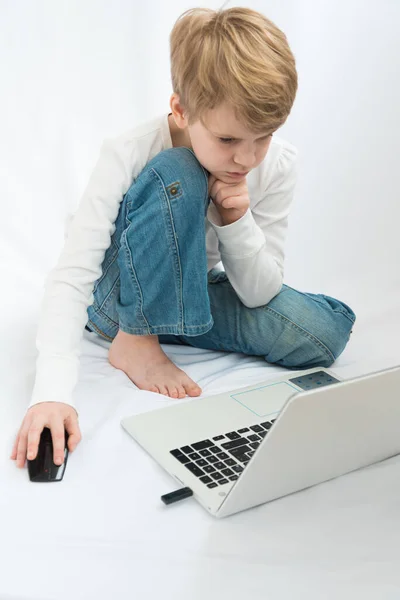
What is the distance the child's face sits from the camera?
107 cm

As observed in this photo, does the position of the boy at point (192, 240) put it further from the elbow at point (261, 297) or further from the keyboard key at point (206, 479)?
the keyboard key at point (206, 479)

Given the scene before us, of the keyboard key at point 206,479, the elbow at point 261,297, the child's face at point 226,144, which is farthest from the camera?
the elbow at point 261,297

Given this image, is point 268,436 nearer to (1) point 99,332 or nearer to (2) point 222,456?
(2) point 222,456

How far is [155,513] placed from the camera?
92 cm

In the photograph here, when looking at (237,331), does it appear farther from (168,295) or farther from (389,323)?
(389,323)

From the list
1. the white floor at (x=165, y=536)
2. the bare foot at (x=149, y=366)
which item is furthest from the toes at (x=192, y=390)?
the white floor at (x=165, y=536)

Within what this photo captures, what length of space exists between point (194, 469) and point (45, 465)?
187 mm

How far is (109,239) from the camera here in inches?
47.3

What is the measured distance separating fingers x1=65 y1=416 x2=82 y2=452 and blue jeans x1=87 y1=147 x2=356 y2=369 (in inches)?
9.9

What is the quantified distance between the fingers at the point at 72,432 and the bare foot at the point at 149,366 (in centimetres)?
21

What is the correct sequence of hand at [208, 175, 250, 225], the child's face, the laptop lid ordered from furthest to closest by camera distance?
hand at [208, 175, 250, 225], the child's face, the laptop lid

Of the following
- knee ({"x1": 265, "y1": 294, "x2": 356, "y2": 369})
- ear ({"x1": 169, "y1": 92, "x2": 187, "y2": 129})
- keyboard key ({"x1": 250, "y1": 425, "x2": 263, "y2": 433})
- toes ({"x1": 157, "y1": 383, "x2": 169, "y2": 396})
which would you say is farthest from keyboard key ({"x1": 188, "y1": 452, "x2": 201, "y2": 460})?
ear ({"x1": 169, "y1": 92, "x2": 187, "y2": 129})

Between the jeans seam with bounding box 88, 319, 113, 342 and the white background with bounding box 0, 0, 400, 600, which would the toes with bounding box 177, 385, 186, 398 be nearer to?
the white background with bounding box 0, 0, 400, 600

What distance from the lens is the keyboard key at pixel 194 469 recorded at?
0.98 meters
